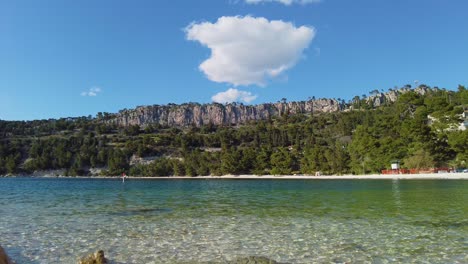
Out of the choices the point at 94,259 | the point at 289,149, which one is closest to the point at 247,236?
the point at 94,259

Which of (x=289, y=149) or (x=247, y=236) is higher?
(x=289, y=149)

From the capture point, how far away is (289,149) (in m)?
145

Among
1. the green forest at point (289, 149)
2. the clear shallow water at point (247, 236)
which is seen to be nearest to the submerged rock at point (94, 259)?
the clear shallow water at point (247, 236)

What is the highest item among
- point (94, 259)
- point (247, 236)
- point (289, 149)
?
point (289, 149)

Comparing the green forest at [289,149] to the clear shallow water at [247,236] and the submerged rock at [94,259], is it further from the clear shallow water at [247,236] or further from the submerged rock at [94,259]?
the submerged rock at [94,259]

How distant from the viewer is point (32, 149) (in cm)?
17262

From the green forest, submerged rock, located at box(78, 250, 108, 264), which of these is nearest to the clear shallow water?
submerged rock, located at box(78, 250, 108, 264)

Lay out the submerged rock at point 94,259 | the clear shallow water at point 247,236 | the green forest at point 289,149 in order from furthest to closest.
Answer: the green forest at point 289,149 < the clear shallow water at point 247,236 < the submerged rock at point 94,259

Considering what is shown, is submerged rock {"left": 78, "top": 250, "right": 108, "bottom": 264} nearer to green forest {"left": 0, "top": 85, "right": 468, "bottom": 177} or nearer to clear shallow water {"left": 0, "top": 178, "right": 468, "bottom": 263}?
clear shallow water {"left": 0, "top": 178, "right": 468, "bottom": 263}

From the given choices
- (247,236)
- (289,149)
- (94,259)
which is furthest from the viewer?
(289,149)

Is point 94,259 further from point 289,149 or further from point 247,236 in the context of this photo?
point 289,149

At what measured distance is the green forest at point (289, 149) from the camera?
8112 cm

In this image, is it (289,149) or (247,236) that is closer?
(247,236)

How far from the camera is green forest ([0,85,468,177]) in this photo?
81.1 m
